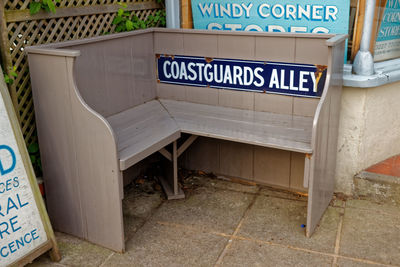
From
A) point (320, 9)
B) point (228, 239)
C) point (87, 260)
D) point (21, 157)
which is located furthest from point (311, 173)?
point (21, 157)

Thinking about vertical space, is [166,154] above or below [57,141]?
below

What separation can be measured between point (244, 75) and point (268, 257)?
1.72m

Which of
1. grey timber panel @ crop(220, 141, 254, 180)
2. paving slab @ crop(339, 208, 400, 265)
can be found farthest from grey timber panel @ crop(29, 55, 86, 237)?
paving slab @ crop(339, 208, 400, 265)

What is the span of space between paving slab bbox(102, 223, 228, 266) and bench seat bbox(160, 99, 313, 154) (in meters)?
0.85

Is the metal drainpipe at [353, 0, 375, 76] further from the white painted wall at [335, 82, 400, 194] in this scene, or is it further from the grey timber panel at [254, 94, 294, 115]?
the grey timber panel at [254, 94, 294, 115]

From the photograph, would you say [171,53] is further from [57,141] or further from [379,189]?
[379,189]

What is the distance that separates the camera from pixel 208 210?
419cm

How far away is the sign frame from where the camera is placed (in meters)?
3.14

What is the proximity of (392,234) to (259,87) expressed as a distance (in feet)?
5.59

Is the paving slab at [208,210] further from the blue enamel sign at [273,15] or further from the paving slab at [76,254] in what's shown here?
the blue enamel sign at [273,15]

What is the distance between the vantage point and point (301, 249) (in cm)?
356

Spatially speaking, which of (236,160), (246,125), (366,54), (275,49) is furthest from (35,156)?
(366,54)

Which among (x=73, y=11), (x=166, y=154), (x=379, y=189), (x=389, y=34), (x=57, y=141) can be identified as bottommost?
(x=379, y=189)

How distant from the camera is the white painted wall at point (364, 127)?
4.10 m
